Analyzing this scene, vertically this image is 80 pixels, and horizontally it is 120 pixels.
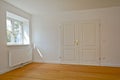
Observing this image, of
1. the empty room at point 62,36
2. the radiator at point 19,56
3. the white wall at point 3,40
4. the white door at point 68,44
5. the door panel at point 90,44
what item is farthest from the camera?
the white door at point 68,44

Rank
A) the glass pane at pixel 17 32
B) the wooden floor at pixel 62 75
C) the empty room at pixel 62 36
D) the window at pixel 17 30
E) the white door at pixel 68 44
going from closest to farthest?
1. the wooden floor at pixel 62 75
2. the empty room at pixel 62 36
3. the window at pixel 17 30
4. the glass pane at pixel 17 32
5. the white door at pixel 68 44

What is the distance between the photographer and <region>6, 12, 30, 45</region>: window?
15.3 feet

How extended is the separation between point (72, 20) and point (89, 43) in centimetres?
121

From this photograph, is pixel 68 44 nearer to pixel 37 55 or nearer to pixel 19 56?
pixel 37 55

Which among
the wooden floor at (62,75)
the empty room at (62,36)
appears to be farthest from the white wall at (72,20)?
the wooden floor at (62,75)

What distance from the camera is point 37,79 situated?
10.7 feet

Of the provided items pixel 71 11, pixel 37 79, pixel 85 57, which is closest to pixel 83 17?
pixel 71 11

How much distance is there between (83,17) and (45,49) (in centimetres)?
220

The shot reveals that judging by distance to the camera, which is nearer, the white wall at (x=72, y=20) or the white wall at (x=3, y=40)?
the white wall at (x=3, y=40)

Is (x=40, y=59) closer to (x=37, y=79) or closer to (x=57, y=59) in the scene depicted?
(x=57, y=59)

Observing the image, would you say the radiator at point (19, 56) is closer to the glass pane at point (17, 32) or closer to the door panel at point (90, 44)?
the glass pane at point (17, 32)

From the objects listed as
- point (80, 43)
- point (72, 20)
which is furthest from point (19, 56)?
point (72, 20)

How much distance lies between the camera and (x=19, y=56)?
4.65 m

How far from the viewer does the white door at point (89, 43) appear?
492cm
